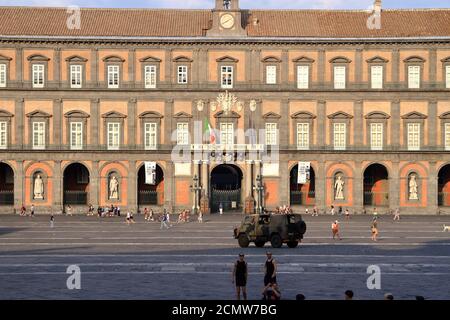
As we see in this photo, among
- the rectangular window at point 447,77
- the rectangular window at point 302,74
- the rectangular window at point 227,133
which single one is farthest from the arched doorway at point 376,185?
the rectangular window at point 227,133

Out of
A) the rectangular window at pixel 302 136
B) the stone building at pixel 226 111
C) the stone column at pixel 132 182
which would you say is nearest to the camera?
the stone building at pixel 226 111

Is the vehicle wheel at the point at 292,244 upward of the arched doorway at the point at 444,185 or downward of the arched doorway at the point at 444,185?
downward

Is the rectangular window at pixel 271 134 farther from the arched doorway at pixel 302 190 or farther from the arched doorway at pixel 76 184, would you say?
the arched doorway at pixel 76 184

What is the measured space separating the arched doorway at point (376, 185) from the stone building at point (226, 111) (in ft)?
6.06

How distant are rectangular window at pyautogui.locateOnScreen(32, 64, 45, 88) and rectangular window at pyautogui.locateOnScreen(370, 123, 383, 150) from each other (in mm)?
30120

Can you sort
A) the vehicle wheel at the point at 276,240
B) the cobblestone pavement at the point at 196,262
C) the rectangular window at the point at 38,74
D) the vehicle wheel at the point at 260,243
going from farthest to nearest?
the rectangular window at the point at 38,74
the vehicle wheel at the point at 260,243
the vehicle wheel at the point at 276,240
the cobblestone pavement at the point at 196,262

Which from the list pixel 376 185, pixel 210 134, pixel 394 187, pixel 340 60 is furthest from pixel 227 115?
pixel 394 187

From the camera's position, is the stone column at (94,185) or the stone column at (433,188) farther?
the stone column at (94,185)

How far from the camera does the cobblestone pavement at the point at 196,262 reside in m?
28.4

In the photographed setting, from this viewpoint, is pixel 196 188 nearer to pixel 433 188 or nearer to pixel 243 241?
pixel 433 188

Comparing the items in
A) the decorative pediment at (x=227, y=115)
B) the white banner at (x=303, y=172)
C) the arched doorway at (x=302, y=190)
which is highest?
the decorative pediment at (x=227, y=115)

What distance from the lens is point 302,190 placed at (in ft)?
277

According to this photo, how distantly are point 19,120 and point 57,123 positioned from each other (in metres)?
3.41
